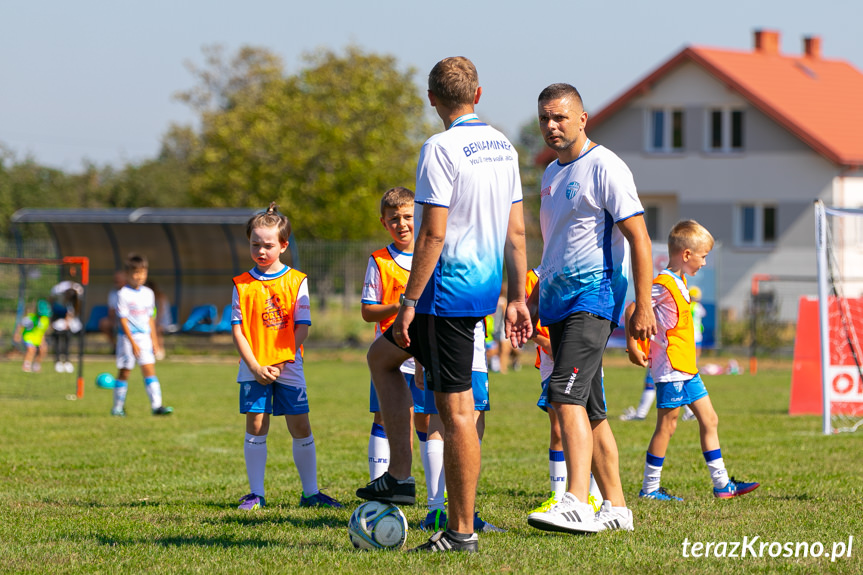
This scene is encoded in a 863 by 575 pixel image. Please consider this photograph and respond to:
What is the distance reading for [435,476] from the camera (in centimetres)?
575

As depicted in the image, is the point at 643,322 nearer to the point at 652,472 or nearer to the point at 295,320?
the point at 652,472

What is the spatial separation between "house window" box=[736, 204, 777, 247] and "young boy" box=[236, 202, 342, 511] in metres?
32.4

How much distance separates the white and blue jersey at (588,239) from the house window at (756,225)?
33.0 meters

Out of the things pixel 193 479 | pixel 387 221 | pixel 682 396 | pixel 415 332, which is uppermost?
pixel 387 221

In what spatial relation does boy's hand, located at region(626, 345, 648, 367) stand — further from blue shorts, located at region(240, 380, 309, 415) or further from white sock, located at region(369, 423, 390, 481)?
blue shorts, located at region(240, 380, 309, 415)

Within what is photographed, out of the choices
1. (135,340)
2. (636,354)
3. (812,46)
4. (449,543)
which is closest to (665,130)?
(812,46)

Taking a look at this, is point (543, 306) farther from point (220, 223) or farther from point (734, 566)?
point (220, 223)

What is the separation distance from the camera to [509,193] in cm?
508

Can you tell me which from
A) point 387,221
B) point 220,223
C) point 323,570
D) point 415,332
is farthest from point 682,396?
point 220,223

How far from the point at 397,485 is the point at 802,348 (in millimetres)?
8972

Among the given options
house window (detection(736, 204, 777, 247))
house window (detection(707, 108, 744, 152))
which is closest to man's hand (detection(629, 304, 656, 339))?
house window (detection(736, 204, 777, 247))

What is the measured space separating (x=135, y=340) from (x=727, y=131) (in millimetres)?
28420

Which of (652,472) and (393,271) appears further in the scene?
(652,472)

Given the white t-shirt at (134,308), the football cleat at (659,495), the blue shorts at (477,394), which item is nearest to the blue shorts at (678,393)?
the football cleat at (659,495)
